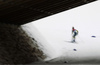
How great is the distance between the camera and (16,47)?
1708 cm

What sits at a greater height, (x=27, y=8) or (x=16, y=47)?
(x=27, y=8)

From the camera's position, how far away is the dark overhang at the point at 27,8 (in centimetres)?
1376

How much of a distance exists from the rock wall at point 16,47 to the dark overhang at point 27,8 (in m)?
1.06

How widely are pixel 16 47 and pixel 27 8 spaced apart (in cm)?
365

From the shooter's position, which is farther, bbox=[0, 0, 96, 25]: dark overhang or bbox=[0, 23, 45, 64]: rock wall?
bbox=[0, 23, 45, 64]: rock wall

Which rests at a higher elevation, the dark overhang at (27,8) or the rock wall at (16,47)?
the dark overhang at (27,8)

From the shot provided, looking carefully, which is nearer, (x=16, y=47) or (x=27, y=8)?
(x=27, y=8)

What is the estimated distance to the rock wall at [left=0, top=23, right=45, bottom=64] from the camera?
15484 millimetres

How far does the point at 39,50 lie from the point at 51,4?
5249 millimetres

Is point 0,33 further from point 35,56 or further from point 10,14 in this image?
point 35,56

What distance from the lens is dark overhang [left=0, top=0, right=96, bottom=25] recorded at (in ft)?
45.1

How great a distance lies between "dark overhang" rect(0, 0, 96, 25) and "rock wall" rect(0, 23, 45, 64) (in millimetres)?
1062

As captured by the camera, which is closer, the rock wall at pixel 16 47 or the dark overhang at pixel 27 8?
the dark overhang at pixel 27 8

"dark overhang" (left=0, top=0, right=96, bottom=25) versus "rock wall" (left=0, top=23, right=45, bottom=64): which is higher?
"dark overhang" (left=0, top=0, right=96, bottom=25)
